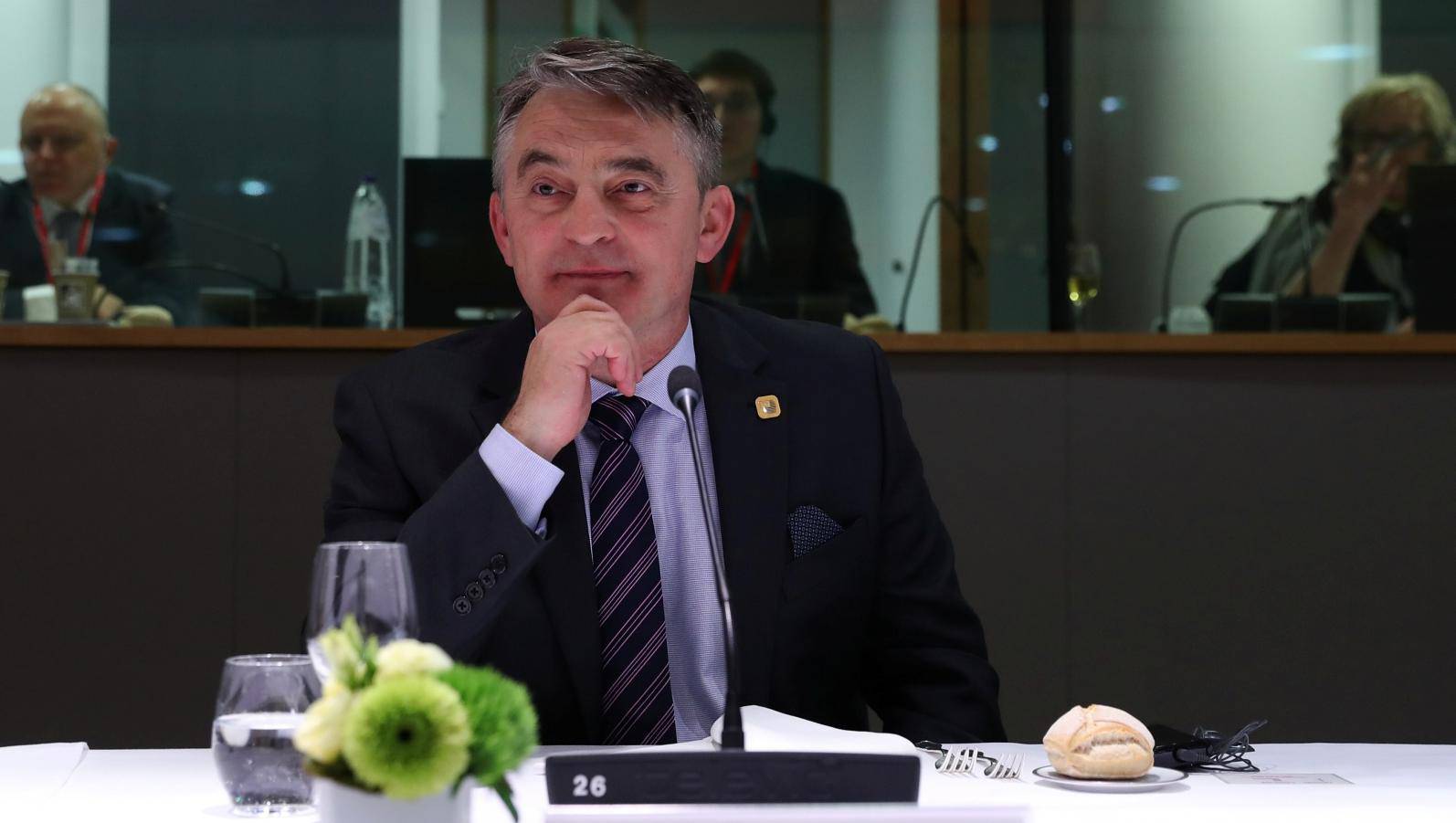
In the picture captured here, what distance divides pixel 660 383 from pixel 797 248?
2.67 m

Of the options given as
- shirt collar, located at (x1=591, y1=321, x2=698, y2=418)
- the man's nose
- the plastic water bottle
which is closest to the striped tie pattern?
shirt collar, located at (x1=591, y1=321, x2=698, y2=418)

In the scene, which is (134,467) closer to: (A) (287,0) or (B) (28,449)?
(B) (28,449)

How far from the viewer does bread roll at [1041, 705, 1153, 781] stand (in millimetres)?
1126

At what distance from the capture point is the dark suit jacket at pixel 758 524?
1.45 metres

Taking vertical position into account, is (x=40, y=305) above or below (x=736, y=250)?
below

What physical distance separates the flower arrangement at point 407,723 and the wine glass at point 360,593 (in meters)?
0.13

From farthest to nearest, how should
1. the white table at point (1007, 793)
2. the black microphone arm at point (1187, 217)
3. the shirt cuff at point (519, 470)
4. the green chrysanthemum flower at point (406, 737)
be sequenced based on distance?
the black microphone arm at point (1187, 217) → the shirt cuff at point (519, 470) → the white table at point (1007, 793) → the green chrysanthemum flower at point (406, 737)

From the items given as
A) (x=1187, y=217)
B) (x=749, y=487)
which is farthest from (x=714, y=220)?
(x=1187, y=217)

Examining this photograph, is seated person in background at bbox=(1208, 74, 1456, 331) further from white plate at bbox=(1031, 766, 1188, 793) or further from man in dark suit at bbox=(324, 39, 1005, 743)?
white plate at bbox=(1031, 766, 1188, 793)

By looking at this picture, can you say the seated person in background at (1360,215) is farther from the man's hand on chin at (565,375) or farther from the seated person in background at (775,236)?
the man's hand on chin at (565,375)

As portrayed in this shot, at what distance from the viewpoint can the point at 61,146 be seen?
14.2 feet

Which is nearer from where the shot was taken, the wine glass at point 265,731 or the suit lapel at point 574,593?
the wine glass at point 265,731

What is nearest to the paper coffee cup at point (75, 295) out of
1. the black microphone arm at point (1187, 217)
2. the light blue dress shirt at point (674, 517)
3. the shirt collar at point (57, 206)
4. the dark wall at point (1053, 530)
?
the dark wall at point (1053, 530)

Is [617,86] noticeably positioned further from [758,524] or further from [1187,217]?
[1187,217]
